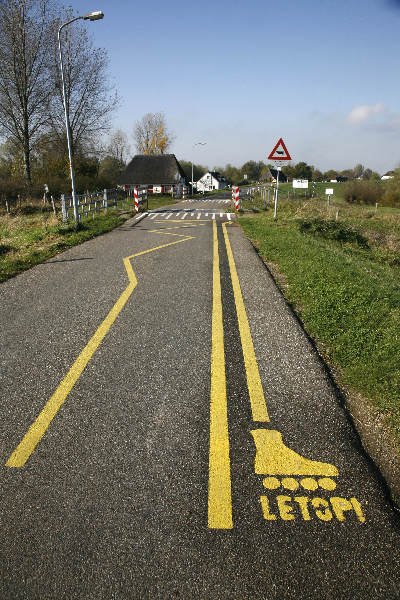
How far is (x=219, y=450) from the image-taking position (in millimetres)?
2729

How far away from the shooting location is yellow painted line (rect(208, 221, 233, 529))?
2205 mm

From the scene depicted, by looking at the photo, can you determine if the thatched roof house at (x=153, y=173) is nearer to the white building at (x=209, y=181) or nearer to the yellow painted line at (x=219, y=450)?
the white building at (x=209, y=181)

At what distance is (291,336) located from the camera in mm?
4668

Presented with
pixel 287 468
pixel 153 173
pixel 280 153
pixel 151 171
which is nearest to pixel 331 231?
pixel 280 153

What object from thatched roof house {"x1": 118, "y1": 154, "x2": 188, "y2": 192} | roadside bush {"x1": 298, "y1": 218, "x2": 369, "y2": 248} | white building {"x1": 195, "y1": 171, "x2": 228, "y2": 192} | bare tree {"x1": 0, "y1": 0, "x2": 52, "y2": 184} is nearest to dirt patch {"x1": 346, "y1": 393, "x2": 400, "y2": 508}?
roadside bush {"x1": 298, "y1": 218, "x2": 369, "y2": 248}

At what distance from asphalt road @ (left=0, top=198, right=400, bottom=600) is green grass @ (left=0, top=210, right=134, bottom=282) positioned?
4372 millimetres

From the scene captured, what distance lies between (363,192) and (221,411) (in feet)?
148

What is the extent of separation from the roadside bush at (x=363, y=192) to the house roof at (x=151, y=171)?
90.1 ft

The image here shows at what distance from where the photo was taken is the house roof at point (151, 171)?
57.7 m

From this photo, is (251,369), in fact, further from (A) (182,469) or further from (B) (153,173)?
(B) (153,173)

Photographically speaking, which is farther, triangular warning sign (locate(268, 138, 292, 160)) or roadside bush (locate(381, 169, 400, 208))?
roadside bush (locate(381, 169, 400, 208))

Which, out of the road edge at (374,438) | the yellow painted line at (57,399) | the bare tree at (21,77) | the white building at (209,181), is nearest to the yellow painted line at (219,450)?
the road edge at (374,438)

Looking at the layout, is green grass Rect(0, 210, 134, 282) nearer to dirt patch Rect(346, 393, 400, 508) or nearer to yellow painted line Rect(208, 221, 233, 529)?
yellow painted line Rect(208, 221, 233, 529)

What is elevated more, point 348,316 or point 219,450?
point 348,316
